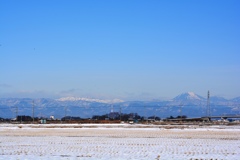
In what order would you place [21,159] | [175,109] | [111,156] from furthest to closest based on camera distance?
[175,109]
[111,156]
[21,159]

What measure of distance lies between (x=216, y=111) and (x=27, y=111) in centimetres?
7132

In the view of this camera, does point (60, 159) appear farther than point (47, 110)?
No

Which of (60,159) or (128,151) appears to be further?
(128,151)


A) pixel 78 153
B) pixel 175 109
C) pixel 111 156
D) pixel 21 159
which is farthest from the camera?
pixel 175 109

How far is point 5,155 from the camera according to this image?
59.2 feet

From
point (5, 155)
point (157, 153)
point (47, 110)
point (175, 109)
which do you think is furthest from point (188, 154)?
point (47, 110)

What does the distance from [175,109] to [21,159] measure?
156 metres

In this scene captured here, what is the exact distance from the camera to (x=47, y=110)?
591ft

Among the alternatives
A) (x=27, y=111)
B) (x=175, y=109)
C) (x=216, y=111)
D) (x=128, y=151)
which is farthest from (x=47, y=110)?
(x=128, y=151)

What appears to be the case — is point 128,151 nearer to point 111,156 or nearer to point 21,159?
point 111,156

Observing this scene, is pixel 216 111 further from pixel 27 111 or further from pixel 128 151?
pixel 128 151

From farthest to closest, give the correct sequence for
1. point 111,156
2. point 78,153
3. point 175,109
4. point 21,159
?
1. point 175,109
2. point 78,153
3. point 111,156
4. point 21,159

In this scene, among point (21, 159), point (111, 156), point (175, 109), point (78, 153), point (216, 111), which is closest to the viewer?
point (21, 159)

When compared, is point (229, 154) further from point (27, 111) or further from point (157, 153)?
point (27, 111)
